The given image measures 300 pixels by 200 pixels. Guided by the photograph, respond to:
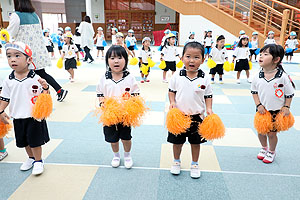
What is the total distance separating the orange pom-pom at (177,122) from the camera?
6.84 feet

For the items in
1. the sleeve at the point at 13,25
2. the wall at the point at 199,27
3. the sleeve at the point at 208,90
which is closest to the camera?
the sleeve at the point at 208,90

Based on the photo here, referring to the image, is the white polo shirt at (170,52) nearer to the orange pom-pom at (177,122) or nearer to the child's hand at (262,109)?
the child's hand at (262,109)

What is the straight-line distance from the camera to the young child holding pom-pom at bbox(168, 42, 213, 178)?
2.05m

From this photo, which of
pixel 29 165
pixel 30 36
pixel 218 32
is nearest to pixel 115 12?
pixel 218 32

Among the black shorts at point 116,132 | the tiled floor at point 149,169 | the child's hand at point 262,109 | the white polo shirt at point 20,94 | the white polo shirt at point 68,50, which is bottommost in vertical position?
the tiled floor at point 149,169

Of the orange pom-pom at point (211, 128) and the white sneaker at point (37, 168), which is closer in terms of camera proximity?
the orange pom-pom at point (211, 128)

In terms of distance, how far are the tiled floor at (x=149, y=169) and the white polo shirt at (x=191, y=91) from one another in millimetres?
715

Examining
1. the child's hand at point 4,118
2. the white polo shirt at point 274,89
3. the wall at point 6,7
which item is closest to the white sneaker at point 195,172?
the white polo shirt at point 274,89

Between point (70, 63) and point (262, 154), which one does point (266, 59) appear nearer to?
point (262, 154)

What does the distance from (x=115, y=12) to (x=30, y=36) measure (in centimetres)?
1578

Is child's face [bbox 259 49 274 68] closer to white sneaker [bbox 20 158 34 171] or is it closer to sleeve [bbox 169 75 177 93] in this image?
sleeve [bbox 169 75 177 93]

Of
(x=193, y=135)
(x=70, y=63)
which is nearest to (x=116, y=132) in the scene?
(x=193, y=135)

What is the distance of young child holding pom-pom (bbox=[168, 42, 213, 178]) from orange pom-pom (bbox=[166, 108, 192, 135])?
0.07 m

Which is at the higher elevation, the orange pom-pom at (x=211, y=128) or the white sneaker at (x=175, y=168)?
the orange pom-pom at (x=211, y=128)
